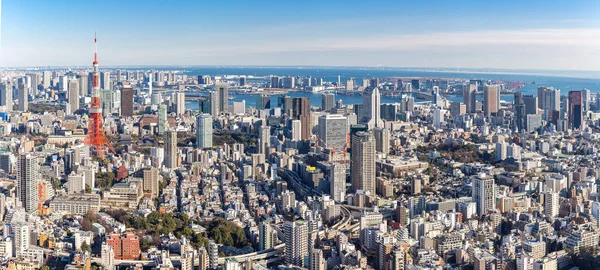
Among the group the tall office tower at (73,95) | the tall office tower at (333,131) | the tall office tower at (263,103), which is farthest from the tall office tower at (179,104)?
the tall office tower at (333,131)

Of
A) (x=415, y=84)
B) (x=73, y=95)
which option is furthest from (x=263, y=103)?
(x=415, y=84)

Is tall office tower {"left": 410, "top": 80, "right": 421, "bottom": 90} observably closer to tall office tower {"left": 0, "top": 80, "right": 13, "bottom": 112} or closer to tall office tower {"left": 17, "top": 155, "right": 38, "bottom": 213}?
tall office tower {"left": 0, "top": 80, "right": 13, "bottom": 112}

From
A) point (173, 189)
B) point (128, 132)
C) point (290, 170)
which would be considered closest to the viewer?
point (173, 189)

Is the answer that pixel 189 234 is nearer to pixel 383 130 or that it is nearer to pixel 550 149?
pixel 383 130

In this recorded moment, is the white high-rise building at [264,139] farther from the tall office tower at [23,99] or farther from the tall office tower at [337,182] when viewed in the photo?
the tall office tower at [23,99]

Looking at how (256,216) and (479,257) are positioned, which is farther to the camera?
(256,216)

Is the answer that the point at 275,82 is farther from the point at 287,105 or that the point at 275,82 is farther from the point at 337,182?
the point at 337,182

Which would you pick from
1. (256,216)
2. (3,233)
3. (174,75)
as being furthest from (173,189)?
(174,75)

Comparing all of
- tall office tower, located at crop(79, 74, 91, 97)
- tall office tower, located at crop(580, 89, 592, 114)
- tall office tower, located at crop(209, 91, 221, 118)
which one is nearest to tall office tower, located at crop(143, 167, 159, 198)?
tall office tower, located at crop(79, 74, 91, 97)
